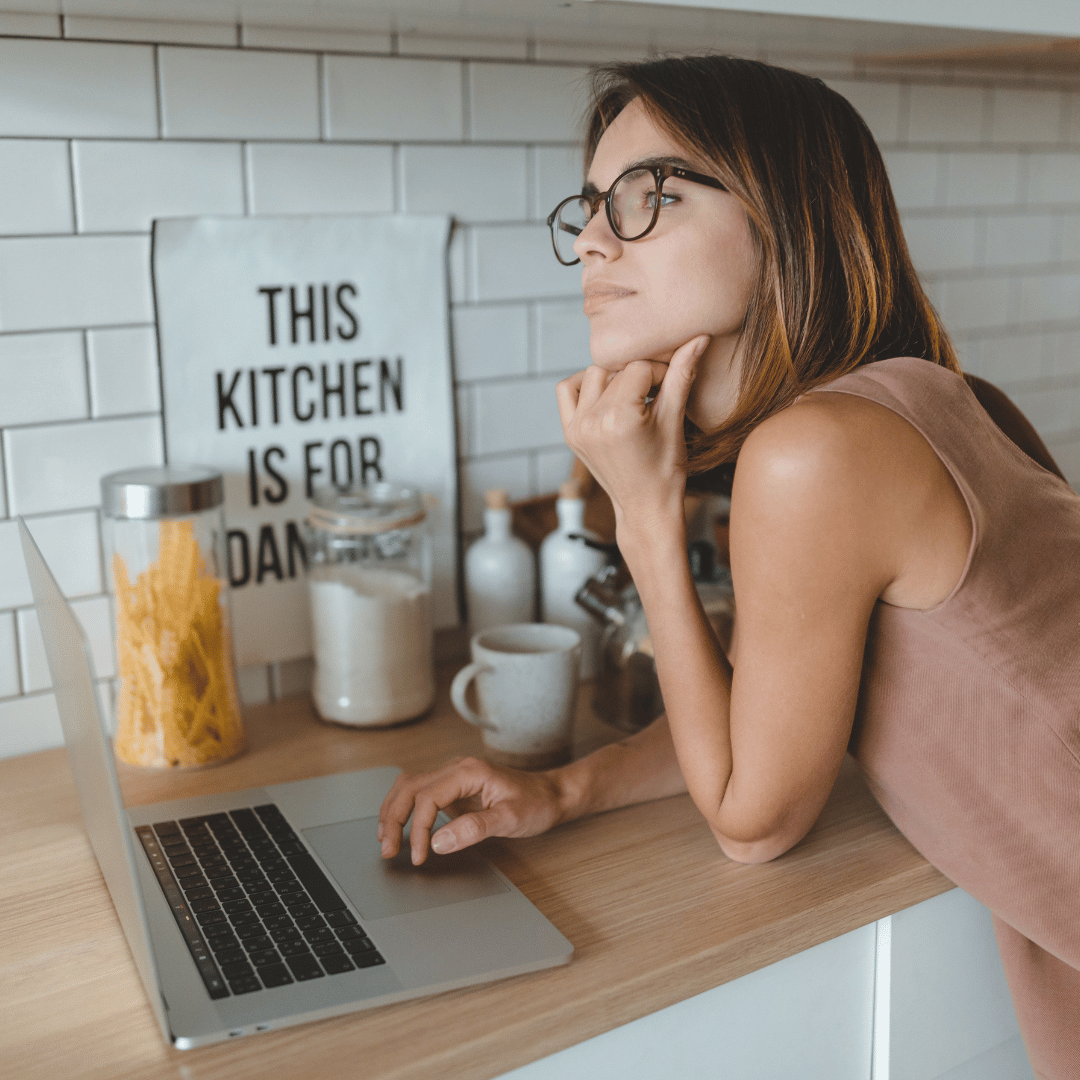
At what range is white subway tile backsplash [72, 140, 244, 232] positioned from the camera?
113cm

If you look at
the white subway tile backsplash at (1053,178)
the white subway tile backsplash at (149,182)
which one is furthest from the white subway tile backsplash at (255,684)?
the white subway tile backsplash at (1053,178)

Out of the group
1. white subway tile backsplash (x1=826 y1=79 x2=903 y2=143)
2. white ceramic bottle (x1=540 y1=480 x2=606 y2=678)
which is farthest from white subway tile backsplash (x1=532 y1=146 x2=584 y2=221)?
white subway tile backsplash (x1=826 y1=79 x2=903 y2=143)

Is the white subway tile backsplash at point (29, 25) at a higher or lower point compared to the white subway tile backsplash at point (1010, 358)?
higher

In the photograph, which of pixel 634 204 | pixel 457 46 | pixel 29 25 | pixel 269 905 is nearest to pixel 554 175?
pixel 457 46

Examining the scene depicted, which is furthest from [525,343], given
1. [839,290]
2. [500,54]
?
[839,290]

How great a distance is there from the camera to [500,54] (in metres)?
1.34

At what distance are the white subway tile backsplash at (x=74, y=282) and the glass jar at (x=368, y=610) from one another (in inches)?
11.3

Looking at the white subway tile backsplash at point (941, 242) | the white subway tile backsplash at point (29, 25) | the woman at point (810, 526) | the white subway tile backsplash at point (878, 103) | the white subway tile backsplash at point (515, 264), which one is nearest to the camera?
the woman at point (810, 526)

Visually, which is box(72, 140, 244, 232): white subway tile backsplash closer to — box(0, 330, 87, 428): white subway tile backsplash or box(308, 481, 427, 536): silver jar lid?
box(0, 330, 87, 428): white subway tile backsplash

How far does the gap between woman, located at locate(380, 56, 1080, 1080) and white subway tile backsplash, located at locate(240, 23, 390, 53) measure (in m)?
0.34

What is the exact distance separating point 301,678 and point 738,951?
0.71 m

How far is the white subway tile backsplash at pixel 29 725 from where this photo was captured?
1.18m

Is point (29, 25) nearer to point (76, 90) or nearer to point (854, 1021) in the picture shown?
point (76, 90)

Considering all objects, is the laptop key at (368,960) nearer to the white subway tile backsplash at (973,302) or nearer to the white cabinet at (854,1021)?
the white cabinet at (854,1021)
